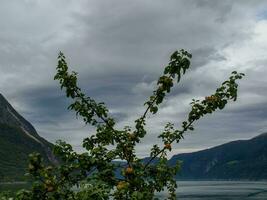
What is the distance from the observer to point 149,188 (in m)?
10.8

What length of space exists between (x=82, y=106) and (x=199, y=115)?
282 centimetres

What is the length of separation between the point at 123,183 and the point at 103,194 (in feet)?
2.62

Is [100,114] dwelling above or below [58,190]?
above

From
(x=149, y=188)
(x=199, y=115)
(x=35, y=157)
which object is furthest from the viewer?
(x=199, y=115)

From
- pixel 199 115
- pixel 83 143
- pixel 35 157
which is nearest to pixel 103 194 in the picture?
pixel 35 157

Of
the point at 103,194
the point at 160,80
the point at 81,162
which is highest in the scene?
the point at 160,80

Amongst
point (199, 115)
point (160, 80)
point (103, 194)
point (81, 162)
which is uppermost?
point (160, 80)

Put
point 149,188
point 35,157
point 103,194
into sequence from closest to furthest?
point 103,194 < point 35,157 < point 149,188

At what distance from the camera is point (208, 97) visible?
37.8 feet

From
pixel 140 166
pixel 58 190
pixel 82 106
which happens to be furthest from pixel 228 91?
pixel 58 190

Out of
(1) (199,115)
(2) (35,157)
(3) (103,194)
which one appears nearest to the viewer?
(3) (103,194)

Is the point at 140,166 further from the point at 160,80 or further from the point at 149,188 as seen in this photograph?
the point at 160,80

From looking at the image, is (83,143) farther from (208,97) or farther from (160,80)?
(208,97)

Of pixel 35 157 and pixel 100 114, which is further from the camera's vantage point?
pixel 100 114
